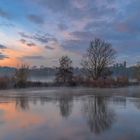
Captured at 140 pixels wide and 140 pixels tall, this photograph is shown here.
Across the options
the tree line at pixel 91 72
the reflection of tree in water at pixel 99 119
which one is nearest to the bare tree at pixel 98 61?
the tree line at pixel 91 72

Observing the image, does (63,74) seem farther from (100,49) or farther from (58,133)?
(58,133)

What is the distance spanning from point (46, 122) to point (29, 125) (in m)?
1.05

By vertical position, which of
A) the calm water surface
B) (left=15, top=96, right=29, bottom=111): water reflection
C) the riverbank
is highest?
the riverbank

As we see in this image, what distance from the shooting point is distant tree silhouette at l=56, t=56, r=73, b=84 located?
171 feet

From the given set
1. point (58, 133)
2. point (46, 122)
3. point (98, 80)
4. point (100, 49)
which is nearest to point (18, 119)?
point (46, 122)

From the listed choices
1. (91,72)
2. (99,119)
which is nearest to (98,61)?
(91,72)

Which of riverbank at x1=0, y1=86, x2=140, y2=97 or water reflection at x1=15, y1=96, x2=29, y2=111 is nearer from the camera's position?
water reflection at x1=15, y1=96, x2=29, y2=111

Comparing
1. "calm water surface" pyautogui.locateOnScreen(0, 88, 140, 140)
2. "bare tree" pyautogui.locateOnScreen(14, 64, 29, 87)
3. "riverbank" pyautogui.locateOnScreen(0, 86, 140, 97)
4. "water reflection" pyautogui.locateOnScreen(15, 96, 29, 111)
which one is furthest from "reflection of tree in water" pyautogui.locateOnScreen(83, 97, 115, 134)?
"bare tree" pyautogui.locateOnScreen(14, 64, 29, 87)

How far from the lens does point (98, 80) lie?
51656mm

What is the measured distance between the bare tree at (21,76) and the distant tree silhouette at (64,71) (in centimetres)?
552

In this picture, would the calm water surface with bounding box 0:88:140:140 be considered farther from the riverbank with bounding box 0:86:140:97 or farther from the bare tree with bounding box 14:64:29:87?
the bare tree with bounding box 14:64:29:87

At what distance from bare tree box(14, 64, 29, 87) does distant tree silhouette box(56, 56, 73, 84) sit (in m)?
5.52

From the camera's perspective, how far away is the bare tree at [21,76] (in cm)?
4592

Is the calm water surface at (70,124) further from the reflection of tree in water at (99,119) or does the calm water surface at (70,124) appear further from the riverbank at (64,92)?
the riverbank at (64,92)
